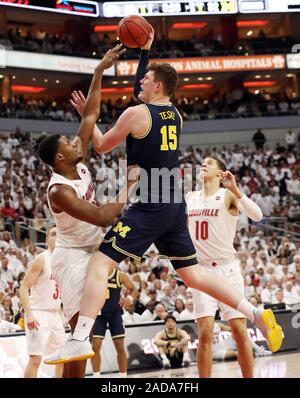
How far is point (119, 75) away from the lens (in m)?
32.5

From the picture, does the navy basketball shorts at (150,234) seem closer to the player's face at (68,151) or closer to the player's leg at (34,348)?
the player's face at (68,151)

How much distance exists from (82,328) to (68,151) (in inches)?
56.1

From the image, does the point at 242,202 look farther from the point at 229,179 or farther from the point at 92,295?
the point at 92,295

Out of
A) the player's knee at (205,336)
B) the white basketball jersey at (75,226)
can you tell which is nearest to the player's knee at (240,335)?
the player's knee at (205,336)

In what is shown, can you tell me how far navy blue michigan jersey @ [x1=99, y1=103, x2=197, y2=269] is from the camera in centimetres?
581

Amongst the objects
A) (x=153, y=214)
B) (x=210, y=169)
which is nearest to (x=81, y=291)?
(x=153, y=214)

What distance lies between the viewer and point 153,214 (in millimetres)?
5867

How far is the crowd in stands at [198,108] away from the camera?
30.3 m

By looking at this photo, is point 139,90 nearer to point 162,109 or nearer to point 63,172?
point 162,109

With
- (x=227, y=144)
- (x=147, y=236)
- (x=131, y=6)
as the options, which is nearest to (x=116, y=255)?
(x=147, y=236)

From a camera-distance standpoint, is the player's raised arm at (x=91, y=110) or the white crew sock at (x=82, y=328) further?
the player's raised arm at (x=91, y=110)

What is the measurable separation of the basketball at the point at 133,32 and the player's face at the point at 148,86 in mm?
500

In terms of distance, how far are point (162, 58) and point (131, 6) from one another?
2737 millimetres

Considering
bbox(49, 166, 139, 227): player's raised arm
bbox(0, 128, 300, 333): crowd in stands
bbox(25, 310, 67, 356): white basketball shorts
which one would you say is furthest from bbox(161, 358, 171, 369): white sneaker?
bbox(49, 166, 139, 227): player's raised arm
